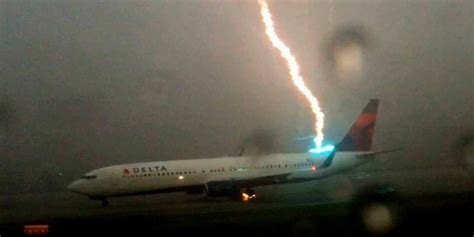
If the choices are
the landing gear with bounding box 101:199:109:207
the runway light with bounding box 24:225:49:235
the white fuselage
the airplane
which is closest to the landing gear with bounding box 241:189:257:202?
the airplane

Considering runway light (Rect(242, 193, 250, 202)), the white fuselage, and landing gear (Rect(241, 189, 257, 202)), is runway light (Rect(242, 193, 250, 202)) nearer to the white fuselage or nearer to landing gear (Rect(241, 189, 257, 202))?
landing gear (Rect(241, 189, 257, 202))

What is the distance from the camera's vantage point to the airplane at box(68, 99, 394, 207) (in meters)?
42.2

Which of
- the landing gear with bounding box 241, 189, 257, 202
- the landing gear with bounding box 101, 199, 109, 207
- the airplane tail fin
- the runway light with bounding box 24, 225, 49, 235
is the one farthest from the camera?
Result: the airplane tail fin

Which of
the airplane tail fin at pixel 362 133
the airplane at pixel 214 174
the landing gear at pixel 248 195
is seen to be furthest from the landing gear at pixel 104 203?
the airplane tail fin at pixel 362 133

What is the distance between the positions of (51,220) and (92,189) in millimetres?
19256

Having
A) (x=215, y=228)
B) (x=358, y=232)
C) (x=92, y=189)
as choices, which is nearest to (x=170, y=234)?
(x=215, y=228)

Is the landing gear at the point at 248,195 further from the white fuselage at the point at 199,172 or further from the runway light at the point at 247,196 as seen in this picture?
the white fuselage at the point at 199,172

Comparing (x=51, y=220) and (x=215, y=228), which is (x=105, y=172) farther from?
(x=215, y=228)

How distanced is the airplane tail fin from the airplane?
4.52 ft

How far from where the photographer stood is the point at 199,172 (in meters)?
44.9

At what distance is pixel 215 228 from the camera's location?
696 inches

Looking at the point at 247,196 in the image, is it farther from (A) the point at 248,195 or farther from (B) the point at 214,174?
(B) the point at 214,174

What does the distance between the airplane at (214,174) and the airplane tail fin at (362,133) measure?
1.38 metres

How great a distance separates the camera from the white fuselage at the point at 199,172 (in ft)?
138
